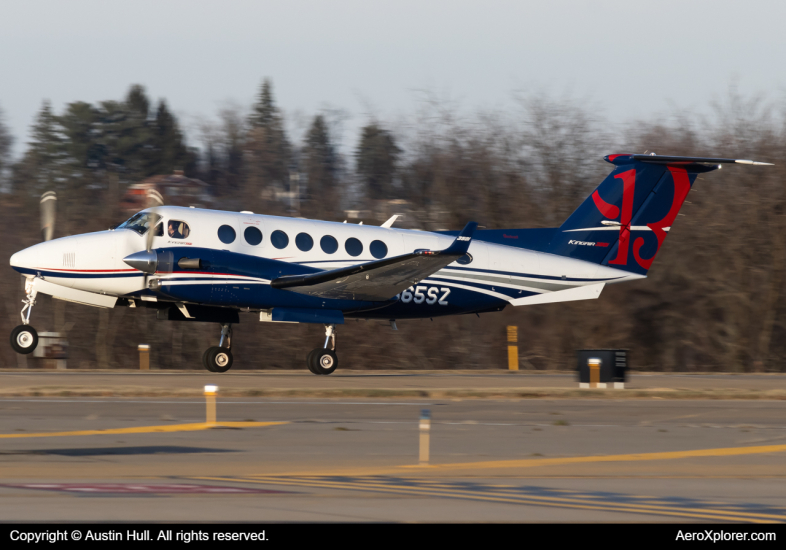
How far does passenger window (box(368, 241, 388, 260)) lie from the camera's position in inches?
815

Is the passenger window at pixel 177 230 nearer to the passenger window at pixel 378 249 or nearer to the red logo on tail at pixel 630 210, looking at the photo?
the passenger window at pixel 378 249

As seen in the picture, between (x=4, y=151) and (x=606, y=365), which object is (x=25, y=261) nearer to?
(x=606, y=365)

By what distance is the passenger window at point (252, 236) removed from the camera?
19.5 m

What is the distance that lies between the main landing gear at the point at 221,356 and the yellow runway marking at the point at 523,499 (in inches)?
480

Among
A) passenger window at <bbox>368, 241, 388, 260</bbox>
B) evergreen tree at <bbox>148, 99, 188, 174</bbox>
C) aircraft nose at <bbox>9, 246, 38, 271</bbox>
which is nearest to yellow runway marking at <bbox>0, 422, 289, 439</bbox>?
aircraft nose at <bbox>9, 246, 38, 271</bbox>

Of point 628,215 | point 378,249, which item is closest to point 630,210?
point 628,215

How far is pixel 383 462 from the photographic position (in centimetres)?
947

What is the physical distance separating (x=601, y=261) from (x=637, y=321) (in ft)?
29.9

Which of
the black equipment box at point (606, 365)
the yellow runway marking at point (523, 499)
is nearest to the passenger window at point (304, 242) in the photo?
the black equipment box at point (606, 365)

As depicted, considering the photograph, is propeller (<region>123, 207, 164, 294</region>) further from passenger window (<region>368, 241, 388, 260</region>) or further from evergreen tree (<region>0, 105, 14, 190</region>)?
evergreen tree (<region>0, 105, 14, 190</region>)

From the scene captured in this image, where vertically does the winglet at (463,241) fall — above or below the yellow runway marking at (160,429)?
above

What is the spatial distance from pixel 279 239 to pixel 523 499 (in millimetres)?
13068
